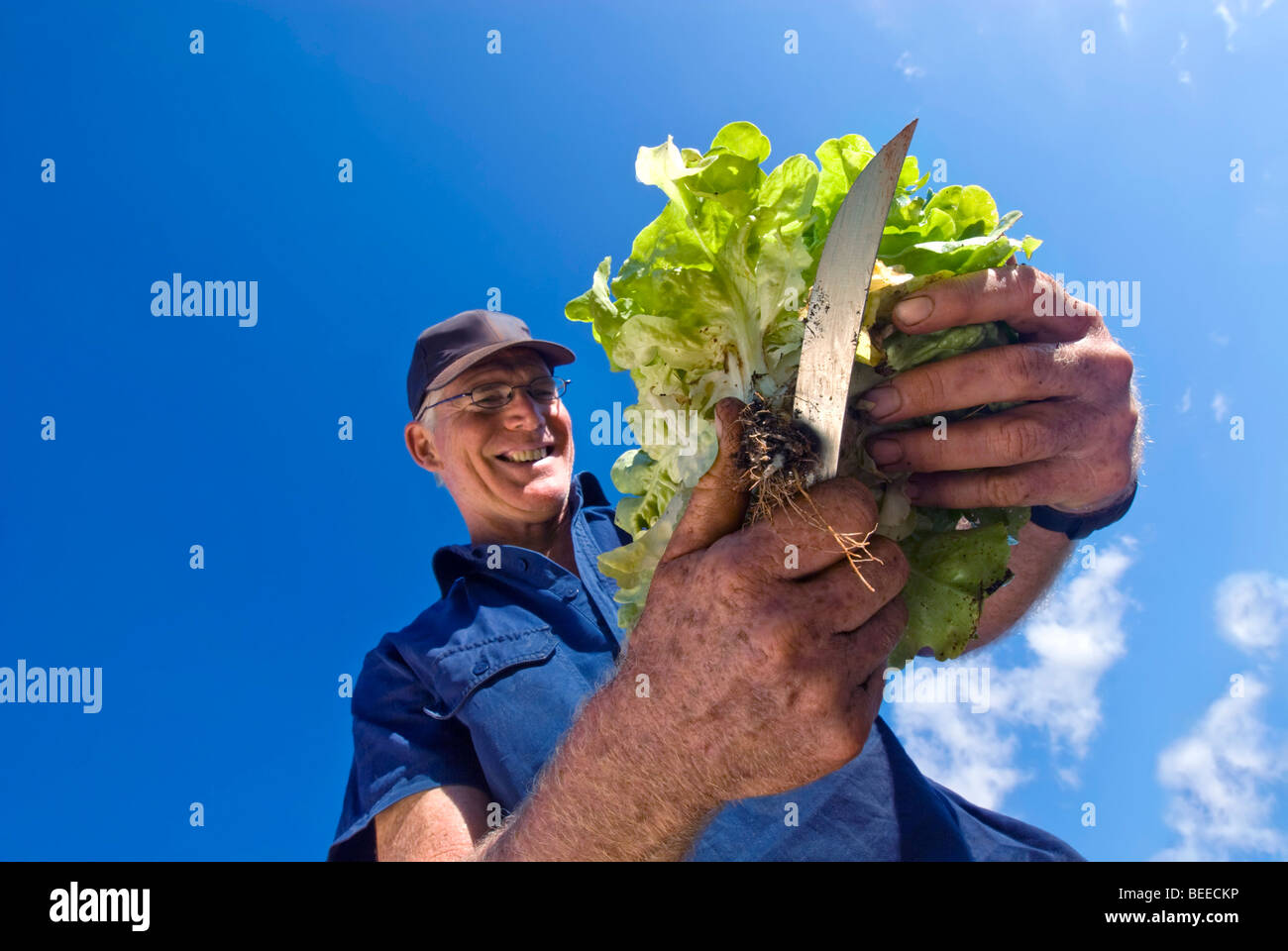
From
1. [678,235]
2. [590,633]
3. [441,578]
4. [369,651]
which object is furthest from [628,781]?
[441,578]

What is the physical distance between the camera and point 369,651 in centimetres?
397

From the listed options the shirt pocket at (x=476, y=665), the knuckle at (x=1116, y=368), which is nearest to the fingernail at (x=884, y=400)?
the knuckle at (x=1116, y=368)

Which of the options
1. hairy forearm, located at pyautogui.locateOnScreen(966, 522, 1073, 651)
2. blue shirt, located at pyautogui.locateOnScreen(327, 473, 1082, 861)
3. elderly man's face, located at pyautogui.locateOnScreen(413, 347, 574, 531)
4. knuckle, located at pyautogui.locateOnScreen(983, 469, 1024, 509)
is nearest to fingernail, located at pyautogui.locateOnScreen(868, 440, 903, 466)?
knuckle, located at pyautogui.locateOnScreen(983, 469, 1024, 509)

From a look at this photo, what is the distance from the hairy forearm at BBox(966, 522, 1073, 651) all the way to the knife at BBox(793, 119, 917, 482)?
1.79 metres

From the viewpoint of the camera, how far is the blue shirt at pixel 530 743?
3.34 metres

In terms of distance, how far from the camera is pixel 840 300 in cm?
204

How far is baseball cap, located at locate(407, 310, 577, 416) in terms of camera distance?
4.81 metres

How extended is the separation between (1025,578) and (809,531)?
2302 mm

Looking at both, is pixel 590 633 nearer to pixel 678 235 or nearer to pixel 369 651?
pixel 369 651

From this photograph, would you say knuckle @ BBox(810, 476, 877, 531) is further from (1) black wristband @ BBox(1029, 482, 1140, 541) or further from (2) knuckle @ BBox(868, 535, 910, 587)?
(1) black wristband @ BBox(1029, 482, 1140, 541)

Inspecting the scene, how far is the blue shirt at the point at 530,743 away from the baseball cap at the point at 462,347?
146 centimetres

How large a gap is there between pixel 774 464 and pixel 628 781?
1.16m

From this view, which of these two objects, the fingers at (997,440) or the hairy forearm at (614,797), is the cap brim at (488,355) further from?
the fingers at (997,440)

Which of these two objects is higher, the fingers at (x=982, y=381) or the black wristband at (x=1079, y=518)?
the fingers at (x=982, y=381)
